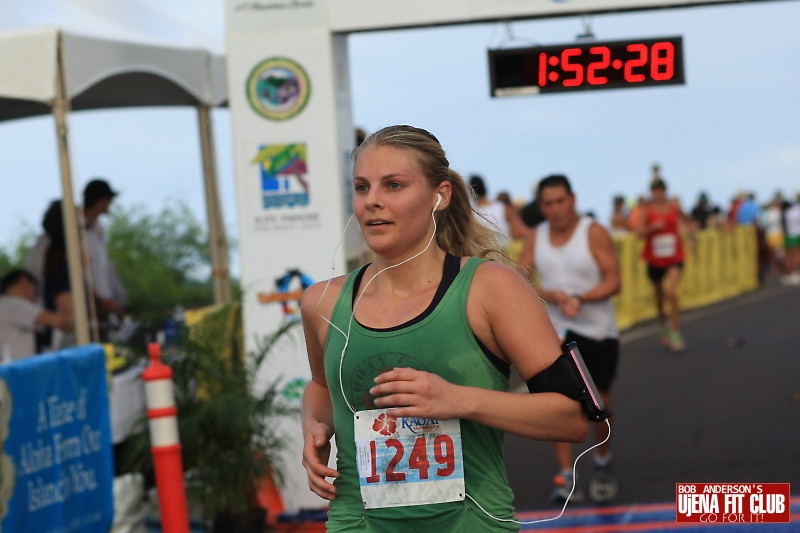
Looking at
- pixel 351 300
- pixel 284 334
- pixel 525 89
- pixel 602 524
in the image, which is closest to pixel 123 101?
pixel 284 334

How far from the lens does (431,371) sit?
2883 millimetres

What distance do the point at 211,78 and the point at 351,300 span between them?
750 centimetres

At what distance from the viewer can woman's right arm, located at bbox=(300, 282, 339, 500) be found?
3.02 m

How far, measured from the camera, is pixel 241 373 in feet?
25.0

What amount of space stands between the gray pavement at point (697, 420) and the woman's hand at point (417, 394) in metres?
4.94

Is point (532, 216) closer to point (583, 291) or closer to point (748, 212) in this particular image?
point (583, 291)

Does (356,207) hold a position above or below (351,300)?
above

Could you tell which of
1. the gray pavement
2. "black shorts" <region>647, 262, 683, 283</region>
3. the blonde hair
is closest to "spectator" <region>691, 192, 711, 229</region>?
the gray pavement

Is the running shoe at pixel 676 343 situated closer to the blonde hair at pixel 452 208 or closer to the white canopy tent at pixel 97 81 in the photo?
the white canopy tent at pixel 97 81

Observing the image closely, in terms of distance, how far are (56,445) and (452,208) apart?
370 cm

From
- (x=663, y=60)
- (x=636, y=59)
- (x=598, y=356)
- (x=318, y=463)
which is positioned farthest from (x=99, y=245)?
(x=318, y=463)

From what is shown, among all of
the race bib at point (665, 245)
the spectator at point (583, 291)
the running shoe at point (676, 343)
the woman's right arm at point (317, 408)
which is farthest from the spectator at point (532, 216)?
the woman's right arm at point (317, 408)

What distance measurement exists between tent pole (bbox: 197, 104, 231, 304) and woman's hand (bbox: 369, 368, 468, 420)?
8.22 m

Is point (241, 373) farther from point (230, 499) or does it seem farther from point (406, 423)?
point (406, 423)
